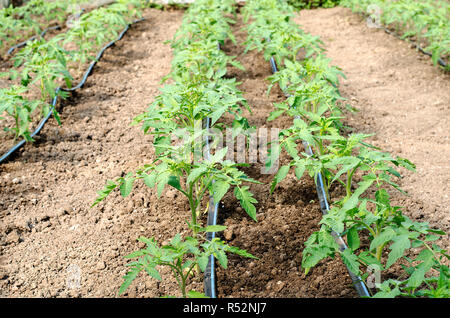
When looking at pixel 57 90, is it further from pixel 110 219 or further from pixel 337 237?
pixel 337 237

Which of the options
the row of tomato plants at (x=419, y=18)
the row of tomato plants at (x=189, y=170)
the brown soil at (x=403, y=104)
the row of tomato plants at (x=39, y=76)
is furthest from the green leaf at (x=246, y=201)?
the row of tomato plants at (x=419, y=18)

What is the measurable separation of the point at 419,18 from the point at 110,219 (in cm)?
375

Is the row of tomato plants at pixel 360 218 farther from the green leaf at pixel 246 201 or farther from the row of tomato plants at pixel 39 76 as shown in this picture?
the row of tomato plants at pixel 39 76

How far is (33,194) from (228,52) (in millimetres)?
2933

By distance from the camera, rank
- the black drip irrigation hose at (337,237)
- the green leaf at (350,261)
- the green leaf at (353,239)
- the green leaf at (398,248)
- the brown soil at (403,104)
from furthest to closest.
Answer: the brown soil at (403,104), the black drip irrigation hose at (337,237), the green leaf at (353,239), the green leaf at (350,261), the green leaf at (398,248)

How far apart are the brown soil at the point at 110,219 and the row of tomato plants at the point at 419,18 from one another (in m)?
0.63

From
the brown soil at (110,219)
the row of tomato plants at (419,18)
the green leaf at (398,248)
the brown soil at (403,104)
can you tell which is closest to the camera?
the green leaf at (398,248)

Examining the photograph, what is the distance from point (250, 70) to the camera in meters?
4.65

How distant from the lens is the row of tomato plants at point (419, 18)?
4414 mm

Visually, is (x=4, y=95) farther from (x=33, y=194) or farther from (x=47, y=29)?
(x=47, y=29)

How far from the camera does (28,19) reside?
18.5 ft

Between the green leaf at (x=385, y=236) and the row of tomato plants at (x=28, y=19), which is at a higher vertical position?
the green leaf at (x=385, y=236)

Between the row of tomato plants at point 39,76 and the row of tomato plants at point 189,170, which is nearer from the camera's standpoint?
the row of tomato plants at point 189,170
